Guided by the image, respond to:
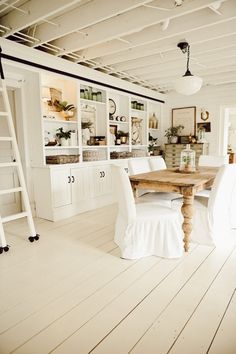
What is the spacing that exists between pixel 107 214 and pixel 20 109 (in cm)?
214

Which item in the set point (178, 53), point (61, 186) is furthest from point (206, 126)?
point (61, 186)

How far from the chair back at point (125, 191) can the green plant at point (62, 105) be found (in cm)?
204

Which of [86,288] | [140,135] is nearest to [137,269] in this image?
[86,288]

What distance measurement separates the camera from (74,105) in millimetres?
4133

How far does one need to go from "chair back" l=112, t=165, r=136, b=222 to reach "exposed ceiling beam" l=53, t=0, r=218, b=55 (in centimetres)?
161

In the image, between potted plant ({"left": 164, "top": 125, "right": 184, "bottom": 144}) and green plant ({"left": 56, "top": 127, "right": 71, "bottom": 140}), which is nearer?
green plant ({"left": 56, "top": 127, "right": 71, "bottom": 140})

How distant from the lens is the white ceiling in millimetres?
2475

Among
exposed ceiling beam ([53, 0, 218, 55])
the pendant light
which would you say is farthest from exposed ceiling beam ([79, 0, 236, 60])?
the pendant light

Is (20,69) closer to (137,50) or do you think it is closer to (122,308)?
(137,50)

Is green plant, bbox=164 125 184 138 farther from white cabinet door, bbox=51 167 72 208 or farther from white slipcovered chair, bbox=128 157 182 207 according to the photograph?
white cabinet door, bbox=51 167 72 208

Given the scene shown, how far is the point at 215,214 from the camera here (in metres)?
2.71

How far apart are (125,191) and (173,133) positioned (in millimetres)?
4094

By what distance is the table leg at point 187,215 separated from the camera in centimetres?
252

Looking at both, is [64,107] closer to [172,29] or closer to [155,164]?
[155,164]
